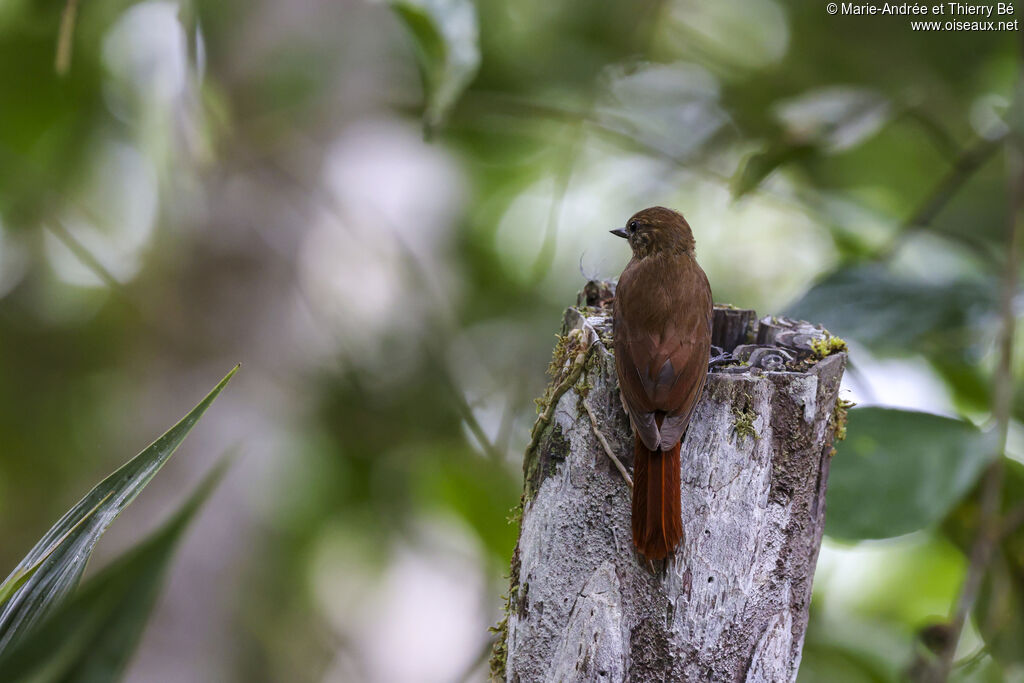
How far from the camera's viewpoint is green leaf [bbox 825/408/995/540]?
1521 mm

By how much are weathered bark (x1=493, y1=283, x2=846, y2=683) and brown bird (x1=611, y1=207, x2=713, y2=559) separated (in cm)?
3

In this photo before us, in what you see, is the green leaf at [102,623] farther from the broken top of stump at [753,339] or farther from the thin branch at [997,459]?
the thin branch at [997,459]

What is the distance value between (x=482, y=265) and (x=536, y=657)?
2.60 meters

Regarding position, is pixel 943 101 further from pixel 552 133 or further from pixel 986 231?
pixel 552 133

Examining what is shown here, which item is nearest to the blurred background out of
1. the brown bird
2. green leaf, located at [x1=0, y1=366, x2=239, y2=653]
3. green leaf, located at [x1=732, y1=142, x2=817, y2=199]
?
green leaf, located at [x1=732, y1=142, x2=817, y2=199]

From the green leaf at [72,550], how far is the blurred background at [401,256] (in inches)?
56.4

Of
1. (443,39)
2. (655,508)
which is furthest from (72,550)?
(443,39)

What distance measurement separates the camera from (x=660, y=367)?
3.50 ft

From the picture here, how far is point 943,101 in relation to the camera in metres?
2.91

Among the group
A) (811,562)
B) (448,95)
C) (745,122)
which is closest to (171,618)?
(448,95)

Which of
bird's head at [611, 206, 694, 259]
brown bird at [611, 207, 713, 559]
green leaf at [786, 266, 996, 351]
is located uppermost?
green leaf at [786, 266, 996, 351]

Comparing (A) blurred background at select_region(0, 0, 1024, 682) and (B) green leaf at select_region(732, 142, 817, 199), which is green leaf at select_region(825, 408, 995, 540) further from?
(B) green leaf at select_region(732, 142, 817, 199)

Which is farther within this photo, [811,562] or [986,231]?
[986,231]

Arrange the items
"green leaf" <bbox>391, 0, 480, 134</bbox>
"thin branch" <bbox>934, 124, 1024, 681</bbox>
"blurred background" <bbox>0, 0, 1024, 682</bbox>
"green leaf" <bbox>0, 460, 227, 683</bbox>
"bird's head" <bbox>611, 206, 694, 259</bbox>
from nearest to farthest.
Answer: "green leaf" <bbox>0, 460, 227, 683</bbox>, "green leaf" <bbox>391, 0, 480, 134</bbox>, "bird's head" <bbox>611, 206, 694, 259</bbox>, "thin branch" <bbox>934, 124, 1024, 681</bbox>, "blurred background" <bbox>0, 0, 1024, 682</bbox>
